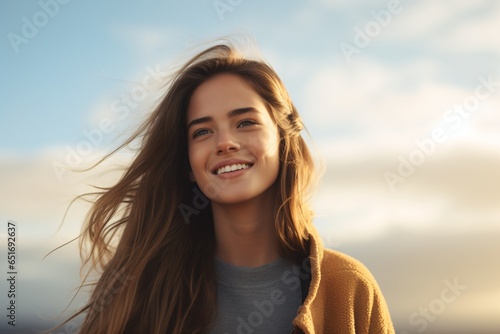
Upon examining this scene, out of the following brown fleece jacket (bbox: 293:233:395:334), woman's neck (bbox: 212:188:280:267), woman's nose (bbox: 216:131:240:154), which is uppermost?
woman's nose (bbox: 216:131:240:154)

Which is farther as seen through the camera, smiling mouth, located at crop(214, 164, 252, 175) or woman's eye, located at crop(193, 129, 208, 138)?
woman's eye, located at crop(193, 129, 208, 138)

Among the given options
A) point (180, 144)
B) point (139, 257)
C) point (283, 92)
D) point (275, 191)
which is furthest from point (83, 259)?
point (283, 92)

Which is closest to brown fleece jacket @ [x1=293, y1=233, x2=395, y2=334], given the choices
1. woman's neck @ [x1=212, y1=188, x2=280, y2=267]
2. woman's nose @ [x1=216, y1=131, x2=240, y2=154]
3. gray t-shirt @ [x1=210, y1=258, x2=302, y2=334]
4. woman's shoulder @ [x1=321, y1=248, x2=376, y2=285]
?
woman's shoulder @ [x1=321, y1=248, x2=376, y2=285]

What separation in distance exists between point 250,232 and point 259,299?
19.4 inches

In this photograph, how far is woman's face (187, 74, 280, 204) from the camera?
4.63 m

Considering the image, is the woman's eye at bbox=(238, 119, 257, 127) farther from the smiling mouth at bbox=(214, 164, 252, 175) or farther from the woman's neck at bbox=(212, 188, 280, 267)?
the woman's neck at bbox=(212, 188, 280, 267)

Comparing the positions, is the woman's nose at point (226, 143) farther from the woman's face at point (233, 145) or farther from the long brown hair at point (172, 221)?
the long brown hair at point (172, 221)

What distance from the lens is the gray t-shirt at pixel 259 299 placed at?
455 cm

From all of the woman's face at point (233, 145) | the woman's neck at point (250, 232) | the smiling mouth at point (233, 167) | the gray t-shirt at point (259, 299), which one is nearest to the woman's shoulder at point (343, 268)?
the gray t-shirt at point (259, 299)

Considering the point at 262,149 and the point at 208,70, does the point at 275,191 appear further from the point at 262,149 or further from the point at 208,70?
the point at 208,70

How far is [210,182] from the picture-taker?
472cm

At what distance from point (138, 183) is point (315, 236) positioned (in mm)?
1500

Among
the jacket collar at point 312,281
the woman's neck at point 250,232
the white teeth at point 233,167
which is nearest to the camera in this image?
the jacket collar at point 312,281

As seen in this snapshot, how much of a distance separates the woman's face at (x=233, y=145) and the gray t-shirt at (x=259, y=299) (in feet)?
1.80
